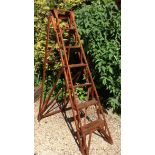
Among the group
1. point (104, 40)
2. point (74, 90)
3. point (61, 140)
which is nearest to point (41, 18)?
point (104, 40)

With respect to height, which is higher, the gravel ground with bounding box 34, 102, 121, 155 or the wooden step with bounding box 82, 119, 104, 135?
the wooden step with bounding box 82, 119, 104, 135

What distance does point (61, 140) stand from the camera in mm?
4387

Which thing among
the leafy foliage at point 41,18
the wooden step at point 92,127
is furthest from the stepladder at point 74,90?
the leafy foliage at point 41,18

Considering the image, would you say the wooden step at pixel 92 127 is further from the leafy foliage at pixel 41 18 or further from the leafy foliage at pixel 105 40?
the leafy foliage at pixel 41 18

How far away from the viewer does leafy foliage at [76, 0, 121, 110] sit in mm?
5008

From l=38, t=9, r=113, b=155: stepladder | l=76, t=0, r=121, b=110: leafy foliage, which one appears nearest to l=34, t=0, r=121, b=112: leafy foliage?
l=76, t=0, r=121, b=110: leafy foliage

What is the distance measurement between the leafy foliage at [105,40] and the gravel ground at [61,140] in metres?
0.66

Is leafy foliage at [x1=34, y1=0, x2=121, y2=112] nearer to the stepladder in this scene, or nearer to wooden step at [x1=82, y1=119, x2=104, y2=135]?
the stepladder

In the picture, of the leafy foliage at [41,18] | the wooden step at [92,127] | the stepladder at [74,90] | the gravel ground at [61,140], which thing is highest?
the leafy foliage at [41,18]

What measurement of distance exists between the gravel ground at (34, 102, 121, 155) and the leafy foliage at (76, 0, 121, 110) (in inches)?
26.0

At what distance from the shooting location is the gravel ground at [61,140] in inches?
162

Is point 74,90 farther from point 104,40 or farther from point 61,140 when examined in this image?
point 104,40

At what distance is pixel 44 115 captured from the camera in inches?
201
